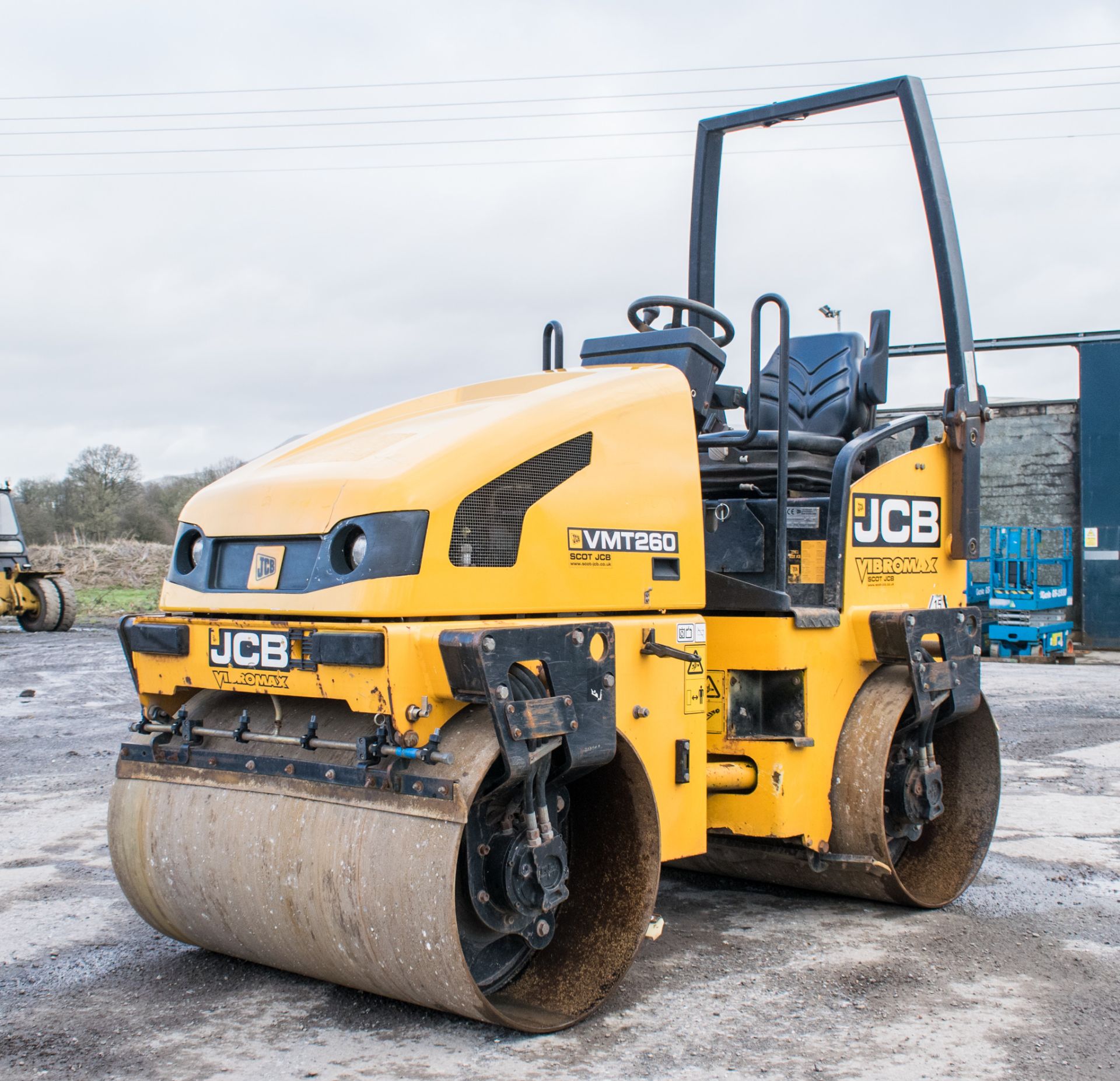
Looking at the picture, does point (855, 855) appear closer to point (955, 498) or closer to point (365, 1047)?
point (955, 498)

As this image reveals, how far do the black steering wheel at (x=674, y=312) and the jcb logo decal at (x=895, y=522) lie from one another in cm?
75

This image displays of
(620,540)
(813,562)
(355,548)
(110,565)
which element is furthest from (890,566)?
(110,565)

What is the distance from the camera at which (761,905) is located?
4.52 m

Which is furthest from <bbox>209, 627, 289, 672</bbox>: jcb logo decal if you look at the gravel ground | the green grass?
the green grass

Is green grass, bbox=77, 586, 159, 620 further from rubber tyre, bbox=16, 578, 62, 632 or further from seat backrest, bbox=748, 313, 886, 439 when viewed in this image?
seat backrest, bbox=748, 313, 886, 439

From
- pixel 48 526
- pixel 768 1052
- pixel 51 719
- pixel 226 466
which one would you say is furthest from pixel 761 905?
pixel 48 526

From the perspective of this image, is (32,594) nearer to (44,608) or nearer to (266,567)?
(44,608)

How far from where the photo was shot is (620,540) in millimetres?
3494

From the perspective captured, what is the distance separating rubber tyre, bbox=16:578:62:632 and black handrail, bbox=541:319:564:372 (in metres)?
16.5

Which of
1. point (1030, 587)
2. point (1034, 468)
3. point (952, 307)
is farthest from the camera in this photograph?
point (1034, 468)

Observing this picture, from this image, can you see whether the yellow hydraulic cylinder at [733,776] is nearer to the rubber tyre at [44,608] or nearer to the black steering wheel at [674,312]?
the black steering wheel at [674,312]

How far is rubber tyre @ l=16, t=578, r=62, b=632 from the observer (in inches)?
750

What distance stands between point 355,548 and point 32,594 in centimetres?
1774

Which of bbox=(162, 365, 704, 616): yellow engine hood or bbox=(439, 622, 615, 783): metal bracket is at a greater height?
bbox=(162, 365, 704, 616): yellow engine hood
